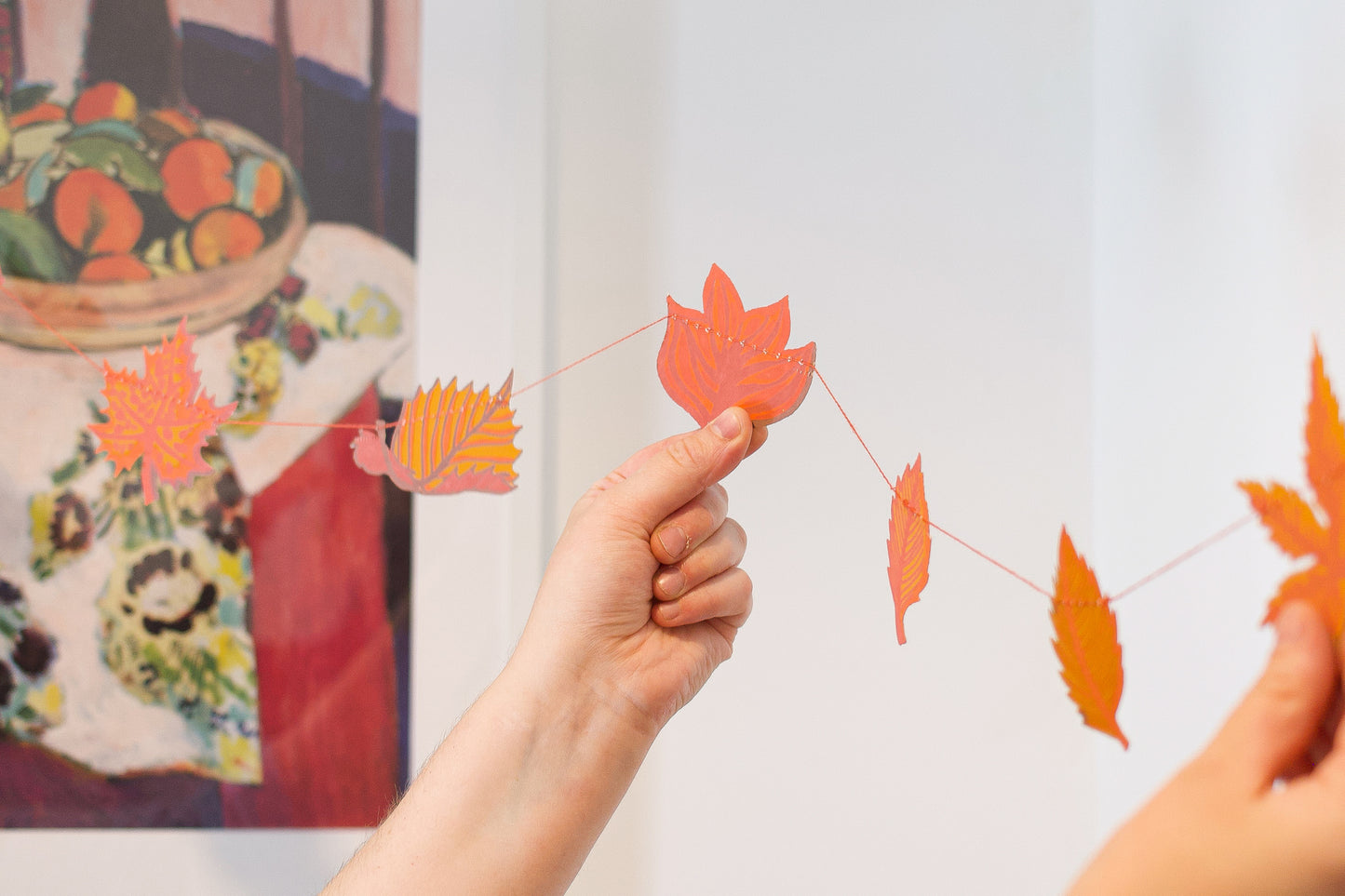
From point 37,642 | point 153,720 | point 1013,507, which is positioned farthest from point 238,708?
point 1013,507

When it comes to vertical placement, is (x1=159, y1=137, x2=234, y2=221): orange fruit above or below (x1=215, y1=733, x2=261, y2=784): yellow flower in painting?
above

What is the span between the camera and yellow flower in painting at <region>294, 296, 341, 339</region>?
3.42 feet

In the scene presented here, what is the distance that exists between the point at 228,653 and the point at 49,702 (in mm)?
213

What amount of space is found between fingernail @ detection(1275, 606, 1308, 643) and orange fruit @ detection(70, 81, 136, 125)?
1.21 meters

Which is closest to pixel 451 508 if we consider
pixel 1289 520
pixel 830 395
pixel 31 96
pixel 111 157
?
pixel 830 395

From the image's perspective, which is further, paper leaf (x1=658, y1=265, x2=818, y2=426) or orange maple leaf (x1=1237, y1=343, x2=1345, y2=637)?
paper leaf (x1=658, y1=265, x2=818, y2=426)

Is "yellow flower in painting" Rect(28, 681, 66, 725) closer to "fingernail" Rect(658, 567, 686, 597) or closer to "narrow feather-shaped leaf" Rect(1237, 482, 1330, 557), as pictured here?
"fingernail" Rect(658, 567, 686, 597)

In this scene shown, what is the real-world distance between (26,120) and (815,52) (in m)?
0.93

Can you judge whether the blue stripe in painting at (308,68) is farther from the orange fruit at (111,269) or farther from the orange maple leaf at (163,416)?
the orange maple leaf at (163,416)

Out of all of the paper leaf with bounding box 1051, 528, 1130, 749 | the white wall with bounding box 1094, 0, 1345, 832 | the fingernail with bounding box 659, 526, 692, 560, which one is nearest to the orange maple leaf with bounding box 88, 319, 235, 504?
the fingernail with bounding box 659, 526, 692, 560

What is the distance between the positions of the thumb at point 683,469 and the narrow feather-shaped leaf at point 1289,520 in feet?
1.00

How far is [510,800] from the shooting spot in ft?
2.35

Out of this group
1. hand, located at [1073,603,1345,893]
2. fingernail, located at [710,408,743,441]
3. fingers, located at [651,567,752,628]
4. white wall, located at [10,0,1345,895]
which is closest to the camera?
hand, located at [1073,603,1345,893]

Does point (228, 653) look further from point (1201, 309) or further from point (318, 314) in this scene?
point (1201, 309)
